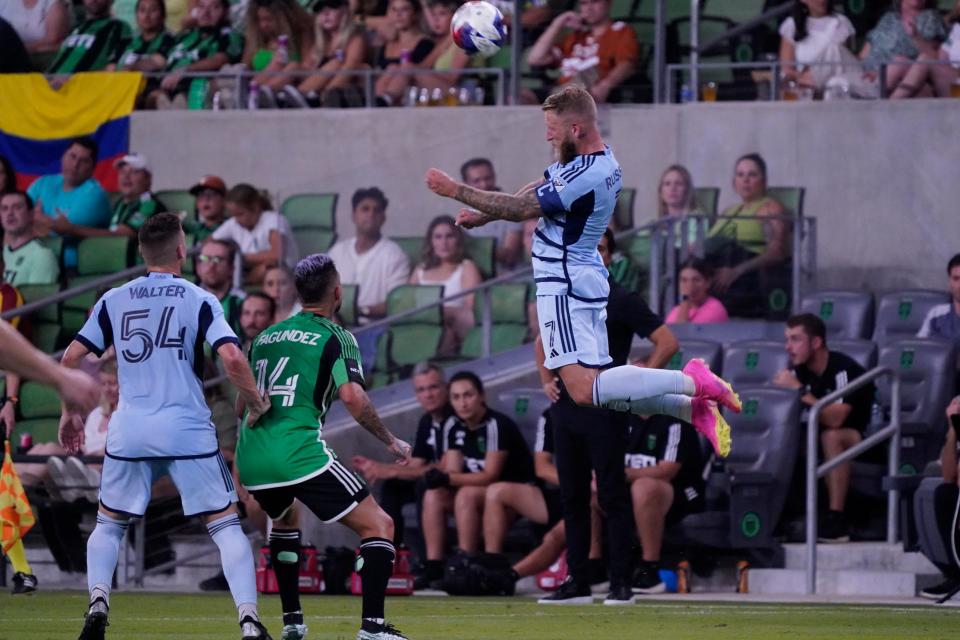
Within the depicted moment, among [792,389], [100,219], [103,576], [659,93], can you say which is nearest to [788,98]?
[659,93]

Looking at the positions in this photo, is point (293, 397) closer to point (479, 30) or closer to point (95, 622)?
point (95, 622)

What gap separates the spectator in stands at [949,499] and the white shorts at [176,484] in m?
5.24

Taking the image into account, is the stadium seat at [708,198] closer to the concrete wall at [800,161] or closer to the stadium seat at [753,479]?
the concrete wall at [800,161]

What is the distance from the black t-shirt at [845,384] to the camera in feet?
43.3

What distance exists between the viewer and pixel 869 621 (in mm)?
9938

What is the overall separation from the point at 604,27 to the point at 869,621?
8.41m

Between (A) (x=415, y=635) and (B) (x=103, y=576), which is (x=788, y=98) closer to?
(A) (x=415, y=635)

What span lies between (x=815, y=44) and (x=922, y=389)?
4345 millimetres

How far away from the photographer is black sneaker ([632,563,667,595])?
41.1 feet

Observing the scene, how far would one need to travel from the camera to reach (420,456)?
541 inches

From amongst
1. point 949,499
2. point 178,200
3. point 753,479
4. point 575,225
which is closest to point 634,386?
point 575,225

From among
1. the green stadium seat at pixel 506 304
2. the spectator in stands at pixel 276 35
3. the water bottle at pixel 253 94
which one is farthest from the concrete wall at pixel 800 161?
the spectator in stands at pixel 276 35

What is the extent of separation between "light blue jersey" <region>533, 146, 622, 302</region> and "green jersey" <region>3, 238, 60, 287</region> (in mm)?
9631

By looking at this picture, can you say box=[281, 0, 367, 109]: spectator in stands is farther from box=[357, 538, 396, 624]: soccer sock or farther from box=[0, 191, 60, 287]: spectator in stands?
box=[357, 538, 396, 624]: soccer sock
